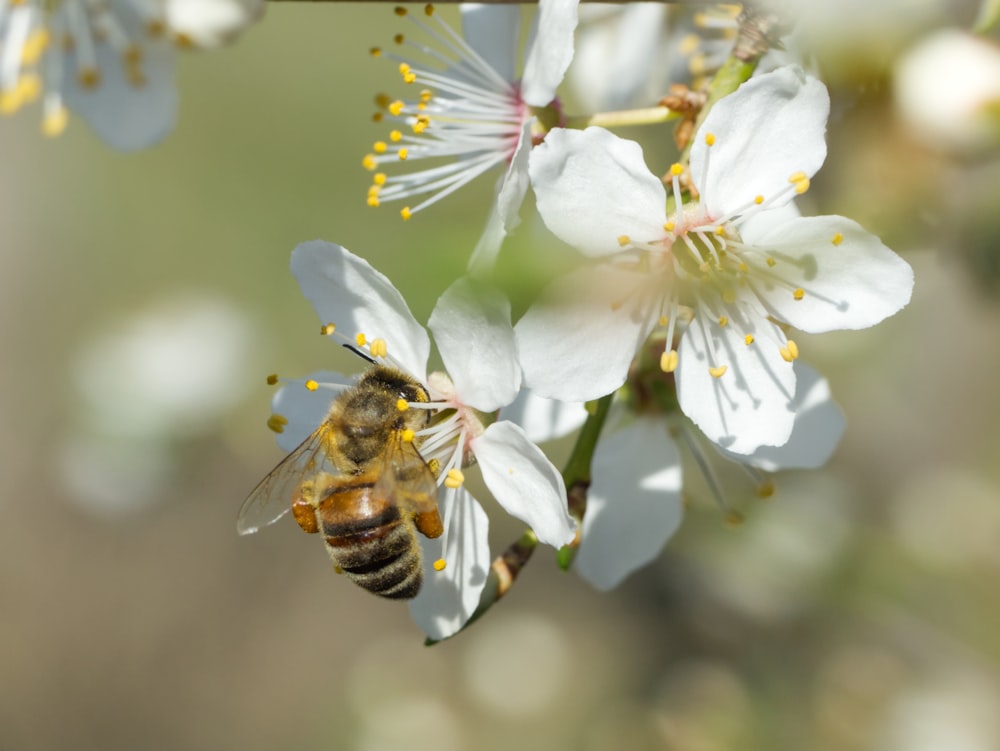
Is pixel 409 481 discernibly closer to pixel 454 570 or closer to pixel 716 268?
pixel 454 570

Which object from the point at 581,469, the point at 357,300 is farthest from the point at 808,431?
the point at 357,300

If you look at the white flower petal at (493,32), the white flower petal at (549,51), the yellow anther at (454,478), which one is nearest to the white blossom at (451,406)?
the yellow anther at (454,478)

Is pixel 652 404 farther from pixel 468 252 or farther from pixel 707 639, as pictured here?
pixel 707 639

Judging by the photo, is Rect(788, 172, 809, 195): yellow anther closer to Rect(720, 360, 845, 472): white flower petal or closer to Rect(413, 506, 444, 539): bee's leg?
Rect(720, 360, 845, 472): white flower petal

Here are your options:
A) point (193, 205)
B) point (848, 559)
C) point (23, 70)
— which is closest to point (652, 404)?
point (23, 70)

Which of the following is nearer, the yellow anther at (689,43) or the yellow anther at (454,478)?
the yellow anther at (454,478)

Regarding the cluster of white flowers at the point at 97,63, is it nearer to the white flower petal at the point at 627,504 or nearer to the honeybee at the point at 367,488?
the honeybee at the point at 367,488
